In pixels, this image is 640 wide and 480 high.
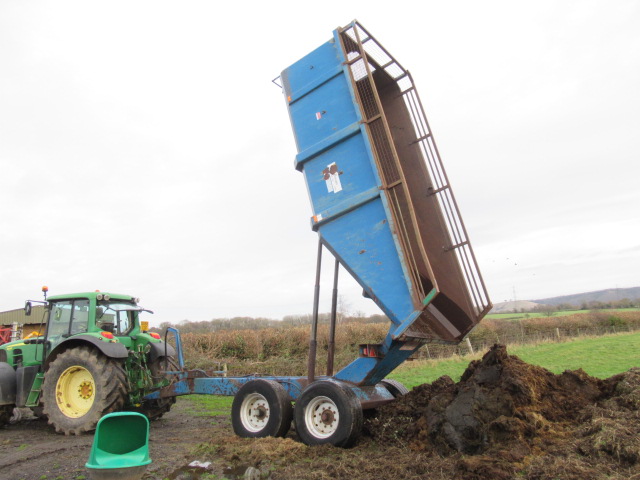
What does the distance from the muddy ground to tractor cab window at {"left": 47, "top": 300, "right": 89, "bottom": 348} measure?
227 cm

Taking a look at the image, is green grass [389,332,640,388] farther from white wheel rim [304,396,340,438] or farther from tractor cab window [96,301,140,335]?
white wheel rim [304,396,340,438]

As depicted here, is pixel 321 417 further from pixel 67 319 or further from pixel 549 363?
pixel 549 363

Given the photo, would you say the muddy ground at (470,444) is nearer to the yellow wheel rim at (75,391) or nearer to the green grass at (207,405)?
the yellow wheel rim at (75,391)

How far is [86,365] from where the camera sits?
7.07 meters

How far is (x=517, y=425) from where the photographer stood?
13.5ft

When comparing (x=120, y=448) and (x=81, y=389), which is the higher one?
(x=81, y=389)

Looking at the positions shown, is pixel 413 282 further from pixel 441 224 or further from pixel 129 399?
pixel 129 399

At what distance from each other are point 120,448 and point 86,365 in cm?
369

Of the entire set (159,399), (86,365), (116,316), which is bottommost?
(159,399)

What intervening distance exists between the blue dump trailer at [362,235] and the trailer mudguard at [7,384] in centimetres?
351

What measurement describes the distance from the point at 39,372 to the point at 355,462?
599 cm

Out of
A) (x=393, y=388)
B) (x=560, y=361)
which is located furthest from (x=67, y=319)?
(x=560, y=361)

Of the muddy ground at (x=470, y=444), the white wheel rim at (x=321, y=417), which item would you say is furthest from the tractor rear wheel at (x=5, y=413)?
the white wheel rim at (x=321, y=417)

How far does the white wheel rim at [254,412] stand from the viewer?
588 cm
